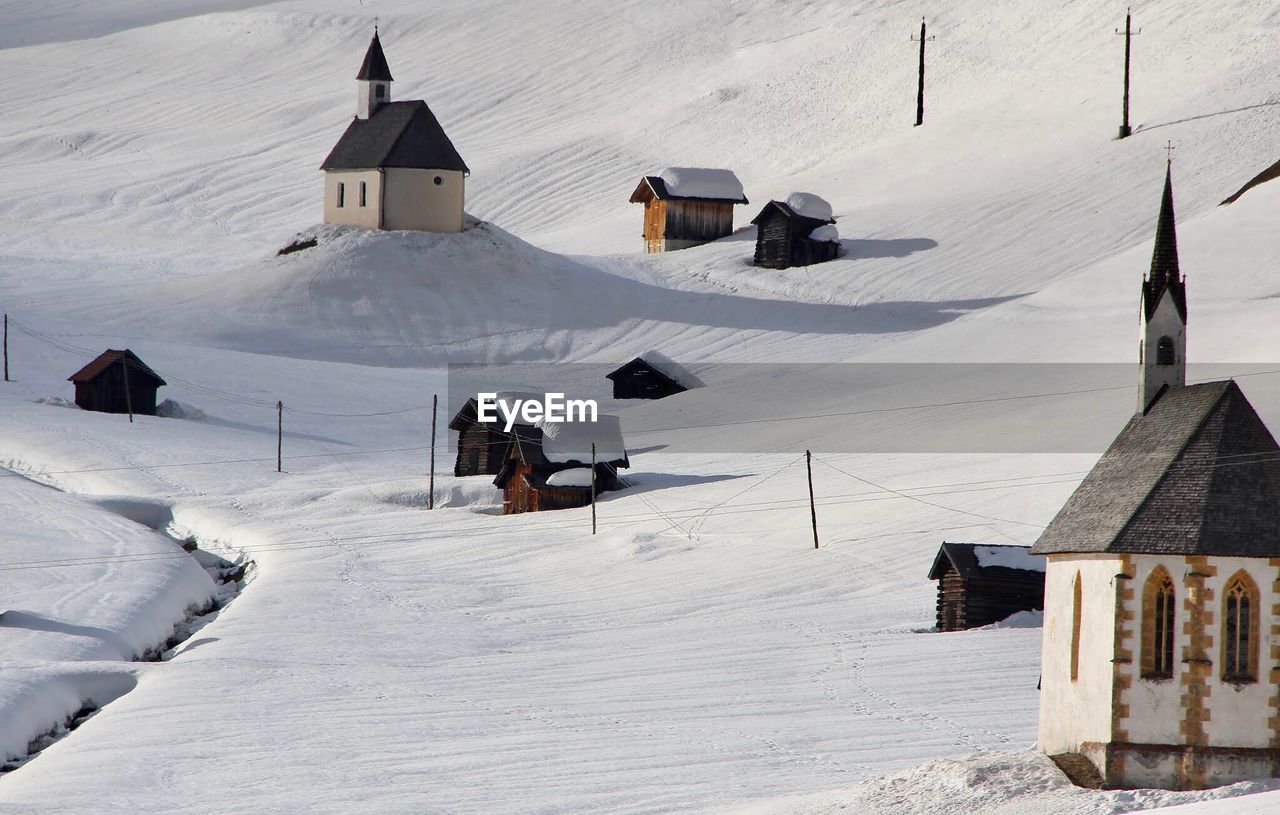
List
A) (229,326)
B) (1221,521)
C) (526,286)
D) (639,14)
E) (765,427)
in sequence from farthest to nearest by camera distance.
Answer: (639,14)
(526,286)
(229,326)
(765,427)
(1221,521)

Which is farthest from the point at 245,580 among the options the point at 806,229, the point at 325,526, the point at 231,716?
the point at 806,229

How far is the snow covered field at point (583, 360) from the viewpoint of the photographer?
30.2 meters

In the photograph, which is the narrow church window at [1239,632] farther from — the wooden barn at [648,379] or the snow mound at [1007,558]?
the wooden barn at [648,379]

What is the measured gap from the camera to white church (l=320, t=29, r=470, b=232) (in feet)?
279

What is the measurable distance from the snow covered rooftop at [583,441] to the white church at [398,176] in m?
29.7

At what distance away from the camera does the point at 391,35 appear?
520ft

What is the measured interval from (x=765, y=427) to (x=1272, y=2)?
2287 inches

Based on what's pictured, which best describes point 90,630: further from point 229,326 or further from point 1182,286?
point 229,326

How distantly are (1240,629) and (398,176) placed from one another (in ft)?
213

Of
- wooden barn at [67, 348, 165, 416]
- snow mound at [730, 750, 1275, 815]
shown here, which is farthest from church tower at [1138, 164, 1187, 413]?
wooden barn at [67, 348, 165, 416]

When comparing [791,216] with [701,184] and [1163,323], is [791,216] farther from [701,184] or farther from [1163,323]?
[1163,323]

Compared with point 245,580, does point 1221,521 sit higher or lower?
higher

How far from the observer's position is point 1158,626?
24.8 m

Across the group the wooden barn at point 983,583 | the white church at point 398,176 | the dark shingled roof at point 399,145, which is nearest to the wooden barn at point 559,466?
the wooden barn at point 983,583
